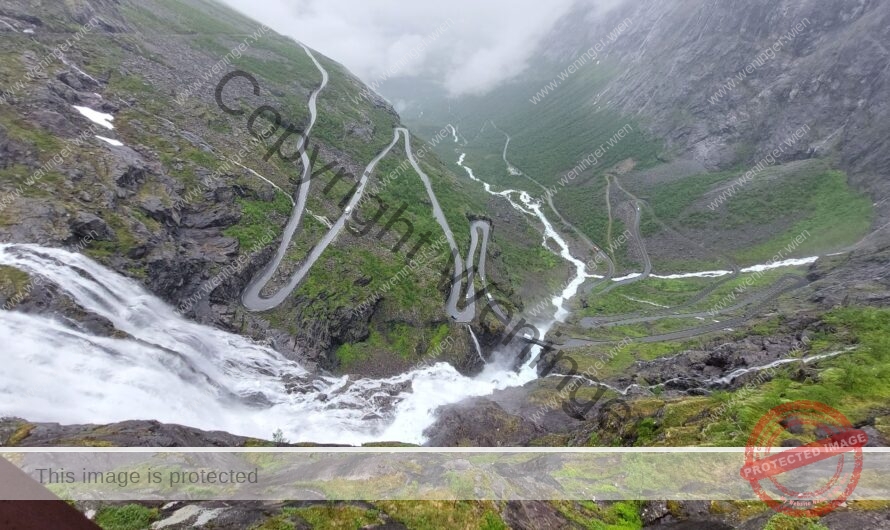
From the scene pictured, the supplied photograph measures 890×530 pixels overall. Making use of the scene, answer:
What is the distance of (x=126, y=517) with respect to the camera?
472 inches

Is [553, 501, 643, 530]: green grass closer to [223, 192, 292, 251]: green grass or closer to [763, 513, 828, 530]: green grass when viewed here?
[763, 513, 828, 530]: green grass

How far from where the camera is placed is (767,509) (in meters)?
14.0

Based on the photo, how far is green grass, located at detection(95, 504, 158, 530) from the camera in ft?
38.6

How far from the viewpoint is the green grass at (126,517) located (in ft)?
38.6

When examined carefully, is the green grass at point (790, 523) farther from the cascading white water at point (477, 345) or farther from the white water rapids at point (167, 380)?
the cascading white water at point (477, 345)

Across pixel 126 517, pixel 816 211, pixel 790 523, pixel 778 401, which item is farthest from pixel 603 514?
pixel 816 211

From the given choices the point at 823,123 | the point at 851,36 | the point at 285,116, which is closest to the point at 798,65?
the point at 851,36

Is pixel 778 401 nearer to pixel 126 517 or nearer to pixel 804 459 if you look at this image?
pixel 804 459

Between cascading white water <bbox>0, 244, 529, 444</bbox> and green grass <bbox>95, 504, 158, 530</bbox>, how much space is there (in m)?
14.7

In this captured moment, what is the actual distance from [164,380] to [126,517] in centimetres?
2267

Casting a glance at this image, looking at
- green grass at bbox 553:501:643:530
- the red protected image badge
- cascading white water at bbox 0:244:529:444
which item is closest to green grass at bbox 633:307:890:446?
the red protected image badge

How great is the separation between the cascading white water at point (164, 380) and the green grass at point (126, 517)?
14.7m

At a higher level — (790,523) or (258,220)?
(790,523)

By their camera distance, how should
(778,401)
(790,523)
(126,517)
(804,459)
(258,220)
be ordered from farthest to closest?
(258,220)
(778,401)
(804,459)
(790,523)
(126,517)
